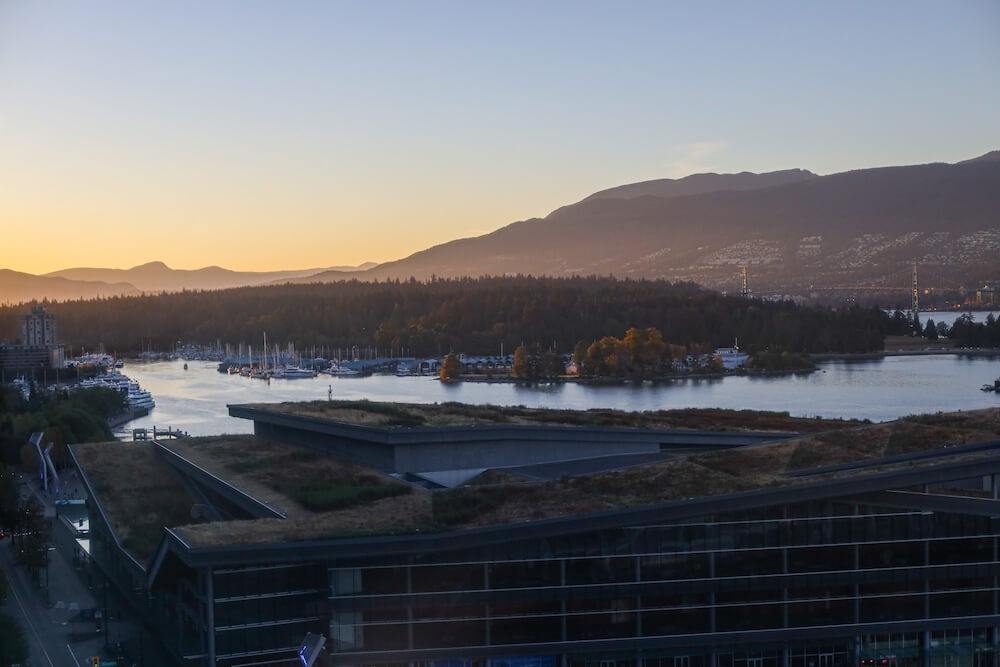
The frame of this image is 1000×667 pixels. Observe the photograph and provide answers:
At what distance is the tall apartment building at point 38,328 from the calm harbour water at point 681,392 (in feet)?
49.3

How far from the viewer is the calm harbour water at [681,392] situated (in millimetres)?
28969

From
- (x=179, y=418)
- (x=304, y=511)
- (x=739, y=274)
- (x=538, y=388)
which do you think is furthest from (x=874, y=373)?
(x=739, y=274)

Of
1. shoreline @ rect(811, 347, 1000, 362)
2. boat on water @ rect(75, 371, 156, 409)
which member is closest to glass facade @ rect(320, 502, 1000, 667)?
boat on water @ rect(75, 371, 156, 409)

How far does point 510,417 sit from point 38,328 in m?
55.2

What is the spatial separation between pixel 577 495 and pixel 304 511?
2003 millimetres

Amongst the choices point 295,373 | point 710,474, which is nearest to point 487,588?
point 710,474

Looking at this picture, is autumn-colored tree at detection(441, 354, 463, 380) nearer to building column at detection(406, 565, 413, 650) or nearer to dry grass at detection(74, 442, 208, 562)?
Answer: dry grass at detection(74, 442, 208, 562)

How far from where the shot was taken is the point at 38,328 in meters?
60.2

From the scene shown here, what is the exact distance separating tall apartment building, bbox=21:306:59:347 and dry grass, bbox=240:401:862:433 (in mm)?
51043

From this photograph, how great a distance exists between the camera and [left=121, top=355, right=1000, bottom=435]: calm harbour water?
2897 cm

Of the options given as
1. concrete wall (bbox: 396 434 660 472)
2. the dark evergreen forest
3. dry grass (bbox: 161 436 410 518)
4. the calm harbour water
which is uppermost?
the dark evergreen forest

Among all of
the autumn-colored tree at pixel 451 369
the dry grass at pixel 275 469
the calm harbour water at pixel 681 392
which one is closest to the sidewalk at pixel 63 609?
the dry grass at pixel 275 469

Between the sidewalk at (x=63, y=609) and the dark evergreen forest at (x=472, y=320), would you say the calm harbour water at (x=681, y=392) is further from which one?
the sidewalk at (x=63, y=609)

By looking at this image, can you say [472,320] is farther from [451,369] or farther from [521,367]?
[521,367]
